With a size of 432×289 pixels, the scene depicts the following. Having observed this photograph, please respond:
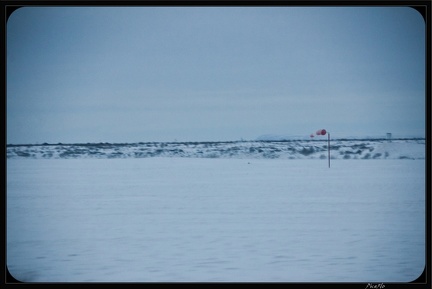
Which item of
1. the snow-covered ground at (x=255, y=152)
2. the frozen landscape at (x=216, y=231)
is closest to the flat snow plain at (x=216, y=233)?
the frozen landscape at (x=216, y=231)

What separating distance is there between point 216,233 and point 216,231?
0.09m

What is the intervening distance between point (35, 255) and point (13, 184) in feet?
18.3

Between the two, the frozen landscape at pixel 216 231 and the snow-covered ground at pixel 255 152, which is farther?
the snow-covered ground at pixel 255 152

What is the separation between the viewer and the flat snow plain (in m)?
3.76

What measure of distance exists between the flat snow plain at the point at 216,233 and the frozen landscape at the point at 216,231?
0.01 meters

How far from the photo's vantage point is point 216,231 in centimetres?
500

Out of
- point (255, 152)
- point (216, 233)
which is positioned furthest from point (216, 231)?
point (255, 152)

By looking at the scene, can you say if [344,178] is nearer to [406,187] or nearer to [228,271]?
[406,187]

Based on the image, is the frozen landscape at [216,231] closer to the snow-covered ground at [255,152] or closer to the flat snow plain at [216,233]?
the flat snow plain at [216,233]

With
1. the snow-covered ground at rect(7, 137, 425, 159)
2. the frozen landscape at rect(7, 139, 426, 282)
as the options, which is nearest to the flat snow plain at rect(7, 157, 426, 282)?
the frozen landscape at rect(7, 139, 426, 282)

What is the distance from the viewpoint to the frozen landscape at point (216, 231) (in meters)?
3.77

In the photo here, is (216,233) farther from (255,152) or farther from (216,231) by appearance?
(255,152)

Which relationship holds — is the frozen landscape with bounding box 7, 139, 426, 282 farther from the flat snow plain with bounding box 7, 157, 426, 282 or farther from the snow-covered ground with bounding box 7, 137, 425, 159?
the snow-covered ground with bounding box 7, 137, 425, 159

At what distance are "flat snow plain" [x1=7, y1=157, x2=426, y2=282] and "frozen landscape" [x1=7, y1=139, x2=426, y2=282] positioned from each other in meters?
0.01
